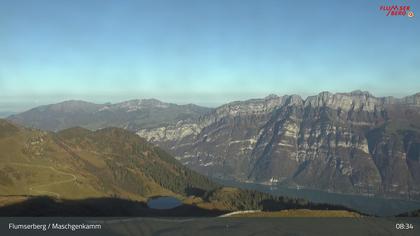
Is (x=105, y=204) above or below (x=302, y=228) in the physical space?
below

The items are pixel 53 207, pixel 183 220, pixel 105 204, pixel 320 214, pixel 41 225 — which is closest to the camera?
pixel 41 225

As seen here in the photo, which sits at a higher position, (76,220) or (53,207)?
(76,220)

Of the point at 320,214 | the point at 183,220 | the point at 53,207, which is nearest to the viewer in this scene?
the point at 183,220

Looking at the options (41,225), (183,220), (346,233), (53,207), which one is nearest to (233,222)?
(183,220)

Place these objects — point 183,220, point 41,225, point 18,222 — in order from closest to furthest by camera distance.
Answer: point 41,225
point 18,222
point 183,220

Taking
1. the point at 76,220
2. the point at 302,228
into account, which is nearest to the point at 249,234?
the point at 302,228

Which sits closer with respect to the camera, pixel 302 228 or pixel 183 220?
pixel 302 228

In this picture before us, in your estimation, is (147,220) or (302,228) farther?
(147,220)

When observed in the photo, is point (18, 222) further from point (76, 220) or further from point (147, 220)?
point (147, 220)

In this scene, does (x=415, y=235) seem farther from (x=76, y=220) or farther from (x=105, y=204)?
(x=105, y=204)
